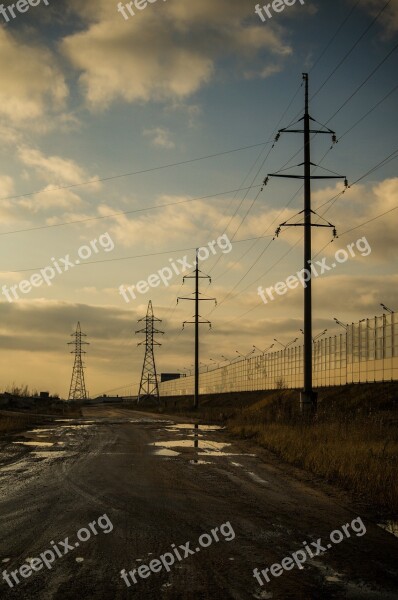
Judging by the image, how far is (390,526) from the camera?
7203 mm

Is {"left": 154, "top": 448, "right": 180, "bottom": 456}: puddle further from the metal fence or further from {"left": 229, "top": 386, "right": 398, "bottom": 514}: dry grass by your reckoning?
the metal fence

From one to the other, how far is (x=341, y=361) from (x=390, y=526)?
122ft

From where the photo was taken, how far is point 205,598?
456cm

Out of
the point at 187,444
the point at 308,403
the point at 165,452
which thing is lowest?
the point at 187,444

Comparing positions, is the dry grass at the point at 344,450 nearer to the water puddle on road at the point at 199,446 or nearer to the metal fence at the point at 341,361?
the water puddle on road at the point at 199,446

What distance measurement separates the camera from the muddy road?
16.0 feet

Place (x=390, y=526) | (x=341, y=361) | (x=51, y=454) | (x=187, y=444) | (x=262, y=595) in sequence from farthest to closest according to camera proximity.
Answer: (x=341, y=361) → (x=187, y=444) → (x=51, y=454) → (x=390, y=526) → (x=262, y=595)

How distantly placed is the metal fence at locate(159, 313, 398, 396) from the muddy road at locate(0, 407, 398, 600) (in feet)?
86.5

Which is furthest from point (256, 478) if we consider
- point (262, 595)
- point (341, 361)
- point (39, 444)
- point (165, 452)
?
point (341, 361)

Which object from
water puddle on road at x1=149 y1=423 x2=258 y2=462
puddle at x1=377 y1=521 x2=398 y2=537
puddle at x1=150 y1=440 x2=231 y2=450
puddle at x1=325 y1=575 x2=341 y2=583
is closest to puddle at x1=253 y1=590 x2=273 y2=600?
puddle at x1=325 y1=575 x2=341 y2=583

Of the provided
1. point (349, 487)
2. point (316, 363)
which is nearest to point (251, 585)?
point (349, 487)

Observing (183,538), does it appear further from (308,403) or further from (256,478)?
(308,403)

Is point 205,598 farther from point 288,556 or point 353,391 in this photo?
point 353,391

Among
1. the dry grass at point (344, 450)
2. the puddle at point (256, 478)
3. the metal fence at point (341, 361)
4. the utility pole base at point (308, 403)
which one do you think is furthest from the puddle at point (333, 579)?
the metal fence at point (341, 361)
